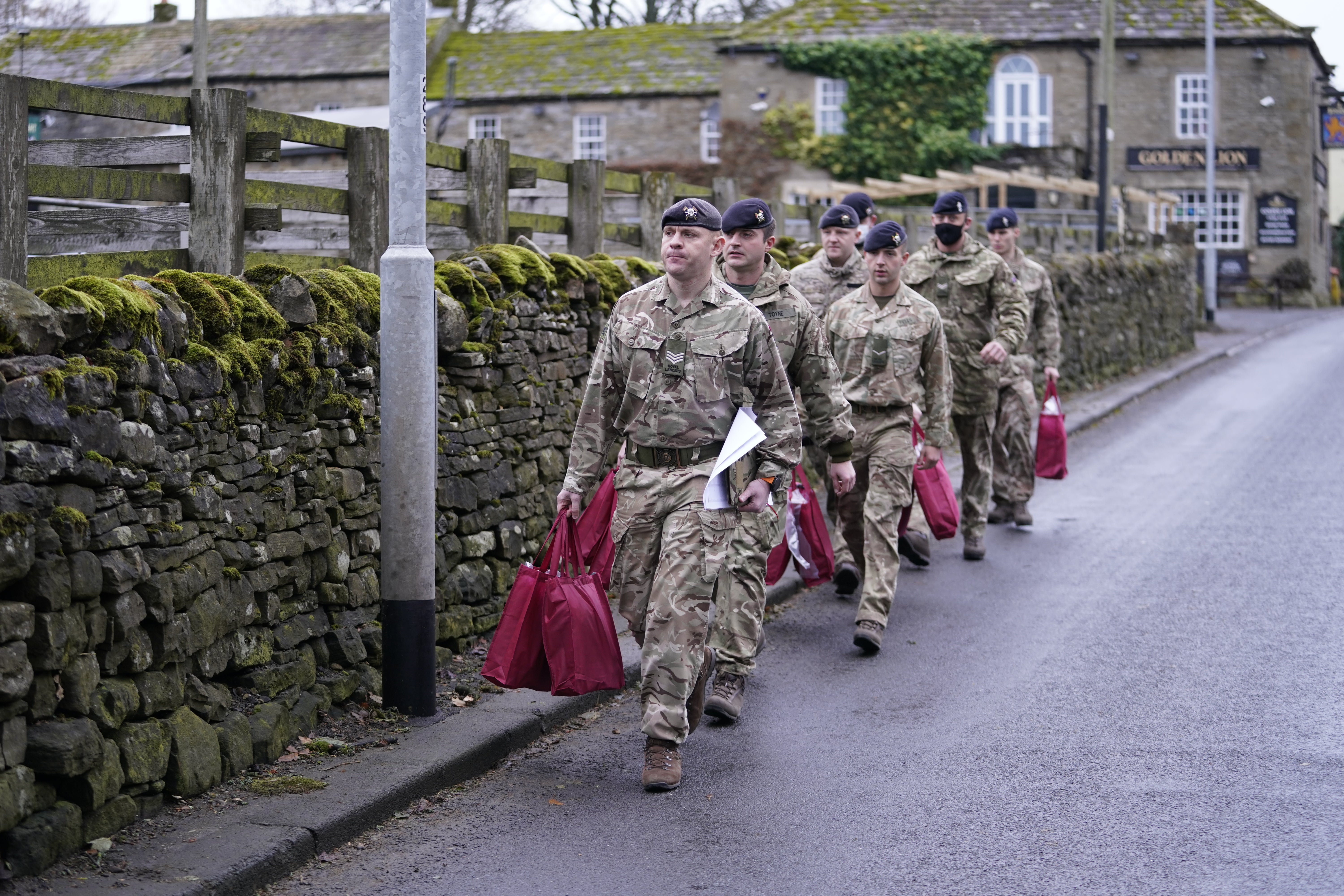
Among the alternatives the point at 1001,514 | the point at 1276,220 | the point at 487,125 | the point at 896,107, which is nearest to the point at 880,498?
the point at 1001,514

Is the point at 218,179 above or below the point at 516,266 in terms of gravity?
above

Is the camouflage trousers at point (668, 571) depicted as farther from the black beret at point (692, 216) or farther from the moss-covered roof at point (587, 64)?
the moss-covered roof at point (587, 64)

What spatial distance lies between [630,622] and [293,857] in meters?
1.66

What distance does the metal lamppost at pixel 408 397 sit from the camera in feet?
18.9

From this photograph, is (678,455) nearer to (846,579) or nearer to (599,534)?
(599,534)

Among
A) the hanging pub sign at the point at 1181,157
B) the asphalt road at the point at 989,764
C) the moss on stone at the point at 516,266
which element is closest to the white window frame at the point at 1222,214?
the hanging pub sign at the point at 1181,157

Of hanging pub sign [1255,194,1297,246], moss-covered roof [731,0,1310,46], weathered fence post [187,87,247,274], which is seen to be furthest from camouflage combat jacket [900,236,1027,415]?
hanging pub sign [1255,194,1297,246]

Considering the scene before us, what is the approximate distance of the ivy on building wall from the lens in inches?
1549

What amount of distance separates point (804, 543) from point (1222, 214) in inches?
1532

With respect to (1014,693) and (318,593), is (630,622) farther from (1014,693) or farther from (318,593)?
(1014,693)

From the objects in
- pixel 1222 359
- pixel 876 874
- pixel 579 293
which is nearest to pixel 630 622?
pixel 876 874

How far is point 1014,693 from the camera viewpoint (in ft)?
21.7

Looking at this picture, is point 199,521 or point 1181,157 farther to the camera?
point 1181,157

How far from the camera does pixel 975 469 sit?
1002 cm
